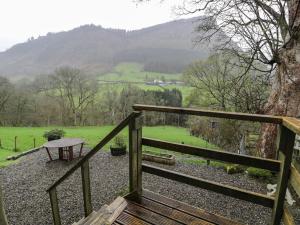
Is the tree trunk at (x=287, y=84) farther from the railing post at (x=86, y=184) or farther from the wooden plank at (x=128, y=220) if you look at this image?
the railing post at (x=86, y=184)

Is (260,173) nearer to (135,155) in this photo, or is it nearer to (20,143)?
(135,155)

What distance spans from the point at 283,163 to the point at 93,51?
144 ft

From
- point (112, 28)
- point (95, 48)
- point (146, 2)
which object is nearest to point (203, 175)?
point (146, 2)

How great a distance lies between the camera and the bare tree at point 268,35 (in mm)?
5020

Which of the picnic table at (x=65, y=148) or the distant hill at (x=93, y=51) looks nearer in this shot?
the picnic table at (x=65, y=148)

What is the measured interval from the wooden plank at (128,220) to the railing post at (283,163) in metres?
1.17

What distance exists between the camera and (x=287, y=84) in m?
5.21

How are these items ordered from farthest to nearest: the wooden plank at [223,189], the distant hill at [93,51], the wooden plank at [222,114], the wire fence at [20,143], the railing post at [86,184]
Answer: the distant hill at [93,51]
the wire fence at [20,143]
the railing post at [86,184]
the wooden plank at [223,189]
the wooden plank at [222,114]

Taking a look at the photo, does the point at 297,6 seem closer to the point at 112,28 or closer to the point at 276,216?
the point at 276,216

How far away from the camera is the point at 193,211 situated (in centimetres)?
221

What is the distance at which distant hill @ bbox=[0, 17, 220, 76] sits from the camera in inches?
1492

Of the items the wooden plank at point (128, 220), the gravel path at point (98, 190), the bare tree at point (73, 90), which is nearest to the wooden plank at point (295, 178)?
the wooden plank at point (128, 220)

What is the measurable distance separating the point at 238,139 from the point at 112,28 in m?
44.7

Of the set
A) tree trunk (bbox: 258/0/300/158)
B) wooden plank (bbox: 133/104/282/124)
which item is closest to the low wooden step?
wooden plank (bbox: 133/104/282/124)
